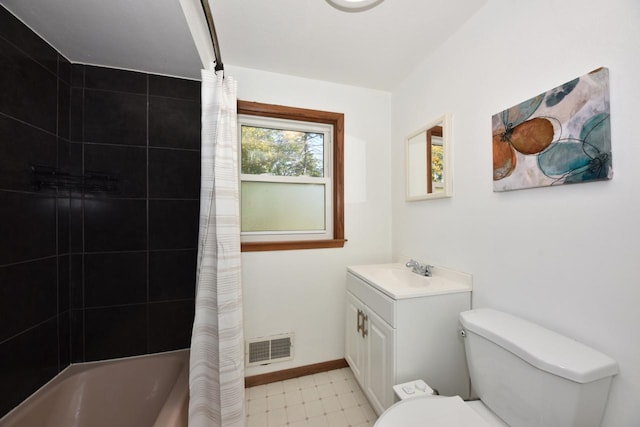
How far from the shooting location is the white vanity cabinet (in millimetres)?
1189

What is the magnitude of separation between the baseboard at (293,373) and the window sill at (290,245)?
0.90 m

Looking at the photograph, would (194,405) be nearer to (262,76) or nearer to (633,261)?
(633,261)

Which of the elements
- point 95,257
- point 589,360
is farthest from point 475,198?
point 95,257

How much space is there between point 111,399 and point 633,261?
243 cm

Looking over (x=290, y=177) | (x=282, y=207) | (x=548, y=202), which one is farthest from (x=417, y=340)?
(x=290, y=177)

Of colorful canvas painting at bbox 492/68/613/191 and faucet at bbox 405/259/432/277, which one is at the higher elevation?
colorful canvas painting at bbox 492/68/613/191

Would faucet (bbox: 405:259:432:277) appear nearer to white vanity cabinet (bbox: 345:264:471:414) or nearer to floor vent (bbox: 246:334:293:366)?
white vanity cabinet (bbox: 345:264:471:414)

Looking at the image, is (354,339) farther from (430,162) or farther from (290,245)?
(430,162)

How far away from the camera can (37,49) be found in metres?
1.20

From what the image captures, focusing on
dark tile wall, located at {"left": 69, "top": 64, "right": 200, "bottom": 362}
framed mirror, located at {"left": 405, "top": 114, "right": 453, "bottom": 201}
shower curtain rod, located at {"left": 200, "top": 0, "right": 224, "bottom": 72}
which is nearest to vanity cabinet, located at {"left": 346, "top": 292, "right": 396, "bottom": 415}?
framed mirror, located at {"left": 405, "top": 114, "right": 453, "bottom": 201}

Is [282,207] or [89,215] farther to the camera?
[282,207]

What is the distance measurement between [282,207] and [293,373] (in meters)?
1.25

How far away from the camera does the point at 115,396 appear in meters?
1.39

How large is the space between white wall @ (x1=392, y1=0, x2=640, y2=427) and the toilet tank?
0.08 m
